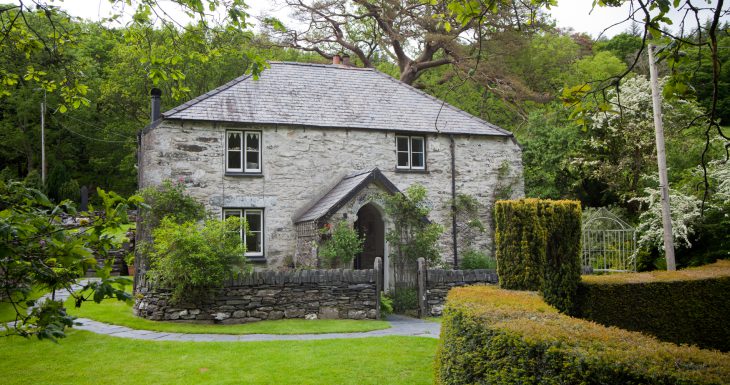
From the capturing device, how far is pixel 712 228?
18656 mm

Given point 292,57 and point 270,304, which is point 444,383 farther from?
point 292,57

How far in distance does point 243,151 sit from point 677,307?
1318 centimetres

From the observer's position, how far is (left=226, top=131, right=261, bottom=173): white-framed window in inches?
757

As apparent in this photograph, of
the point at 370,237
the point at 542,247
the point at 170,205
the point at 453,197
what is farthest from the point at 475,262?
the point at 170,205

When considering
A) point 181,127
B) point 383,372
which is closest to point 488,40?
point 181,127

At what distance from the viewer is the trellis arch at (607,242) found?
20500 millimetres

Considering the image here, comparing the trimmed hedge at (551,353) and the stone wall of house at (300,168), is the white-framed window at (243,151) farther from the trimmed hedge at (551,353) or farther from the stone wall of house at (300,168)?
the trimmed hedge at (551,353)

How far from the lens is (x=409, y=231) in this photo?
18375 mm

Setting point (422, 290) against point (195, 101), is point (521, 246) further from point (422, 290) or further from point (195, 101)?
point (195, 101)

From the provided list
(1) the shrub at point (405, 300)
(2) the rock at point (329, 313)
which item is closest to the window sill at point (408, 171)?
(1) the shrub at point (405, 300)

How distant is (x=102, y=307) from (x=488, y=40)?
22.6 meters

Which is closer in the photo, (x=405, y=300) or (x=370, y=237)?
(x=405, y=300)

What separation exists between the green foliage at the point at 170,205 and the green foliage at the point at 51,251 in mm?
13604

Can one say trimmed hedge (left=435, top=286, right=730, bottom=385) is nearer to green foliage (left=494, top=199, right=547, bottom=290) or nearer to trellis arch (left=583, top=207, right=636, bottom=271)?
green foliage (left=494, top=199, right=547, bottom=290)
